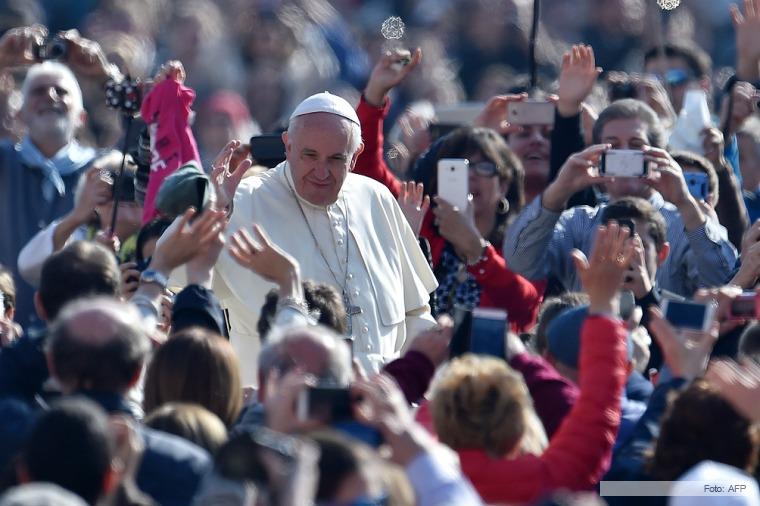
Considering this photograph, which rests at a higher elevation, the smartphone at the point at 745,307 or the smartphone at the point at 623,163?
the smartphone at the point at 623,163

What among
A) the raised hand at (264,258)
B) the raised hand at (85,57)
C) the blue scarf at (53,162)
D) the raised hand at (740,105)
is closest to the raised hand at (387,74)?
the raised hand at (85,57)

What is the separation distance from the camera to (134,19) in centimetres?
1377

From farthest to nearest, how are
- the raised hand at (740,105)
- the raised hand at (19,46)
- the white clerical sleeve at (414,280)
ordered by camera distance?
the raised hand at (740,105) < the raised hand at (19,46) < the white clerical sleeve at (414,280)

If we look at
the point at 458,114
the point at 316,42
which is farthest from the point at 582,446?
the point at 316,42

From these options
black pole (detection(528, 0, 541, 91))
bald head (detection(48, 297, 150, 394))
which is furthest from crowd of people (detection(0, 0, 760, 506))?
black pole (detection(528, 0, 541, 91))

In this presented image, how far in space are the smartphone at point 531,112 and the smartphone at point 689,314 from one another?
288 cm

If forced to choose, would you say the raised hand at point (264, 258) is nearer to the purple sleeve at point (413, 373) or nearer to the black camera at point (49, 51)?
the purple sleeve at point (413, 373)

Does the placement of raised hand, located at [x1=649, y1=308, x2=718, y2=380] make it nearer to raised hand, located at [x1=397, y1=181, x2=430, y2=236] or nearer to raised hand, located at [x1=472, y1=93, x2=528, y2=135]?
raised hand, located at [x1=397, y1=181, x2=430, y2=236]

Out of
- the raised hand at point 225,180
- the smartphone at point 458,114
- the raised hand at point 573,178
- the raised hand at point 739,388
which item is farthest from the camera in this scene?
the smartphone at point 458,114

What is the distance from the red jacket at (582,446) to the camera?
16.3ft

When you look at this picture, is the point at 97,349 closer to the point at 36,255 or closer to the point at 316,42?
the point at 36,255

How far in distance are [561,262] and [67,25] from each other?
7104mm

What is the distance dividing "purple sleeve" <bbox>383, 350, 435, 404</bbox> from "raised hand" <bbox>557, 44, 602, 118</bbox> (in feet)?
9.19

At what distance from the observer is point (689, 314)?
18.7ft
